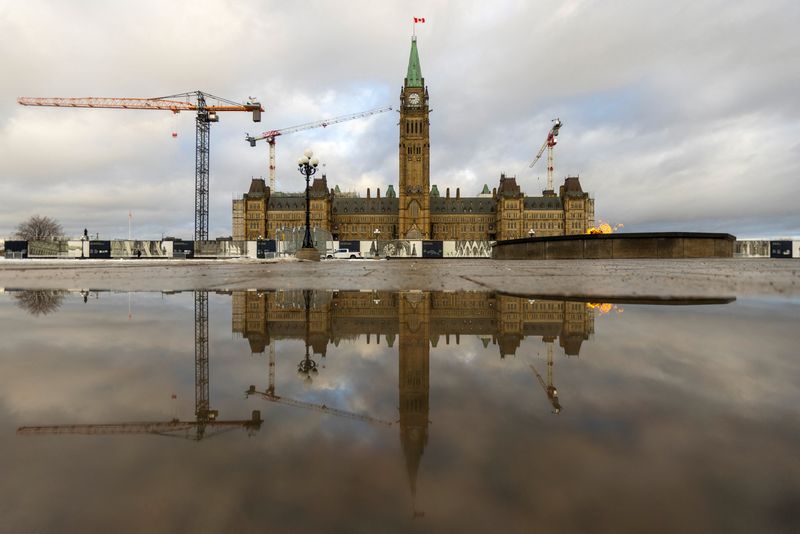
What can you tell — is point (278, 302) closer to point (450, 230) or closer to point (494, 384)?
point (494, 384)

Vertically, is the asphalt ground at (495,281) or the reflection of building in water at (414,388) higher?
the asphalt ground at (495,281)

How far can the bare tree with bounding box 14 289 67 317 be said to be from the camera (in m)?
3.32

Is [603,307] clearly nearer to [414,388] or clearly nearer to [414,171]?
[414,388]

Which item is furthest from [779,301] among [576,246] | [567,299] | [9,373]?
[576,246]

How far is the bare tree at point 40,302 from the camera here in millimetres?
3322

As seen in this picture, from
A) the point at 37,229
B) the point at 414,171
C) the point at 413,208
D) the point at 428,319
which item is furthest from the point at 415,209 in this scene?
the point at 428,319

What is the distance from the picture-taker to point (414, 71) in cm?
10288

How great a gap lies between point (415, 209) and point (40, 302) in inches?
3745

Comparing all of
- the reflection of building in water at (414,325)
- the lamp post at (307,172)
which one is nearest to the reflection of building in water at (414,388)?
the reflection of building in water at (414,325)

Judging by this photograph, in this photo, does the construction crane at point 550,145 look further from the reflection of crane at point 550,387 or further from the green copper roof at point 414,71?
the reflection of crane at point 550,387

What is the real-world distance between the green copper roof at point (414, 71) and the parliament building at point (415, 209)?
9.4 inches

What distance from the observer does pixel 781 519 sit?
0.73 m

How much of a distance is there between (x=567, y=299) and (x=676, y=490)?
10.2 ft

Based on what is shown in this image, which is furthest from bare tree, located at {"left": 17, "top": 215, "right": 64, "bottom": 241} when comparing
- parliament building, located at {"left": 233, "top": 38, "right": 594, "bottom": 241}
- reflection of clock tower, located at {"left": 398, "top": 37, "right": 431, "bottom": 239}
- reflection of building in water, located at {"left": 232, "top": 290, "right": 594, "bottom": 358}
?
reflection of building in water, located at {"left": 232, "top": 290, "right": 594, "bottom": 358}
